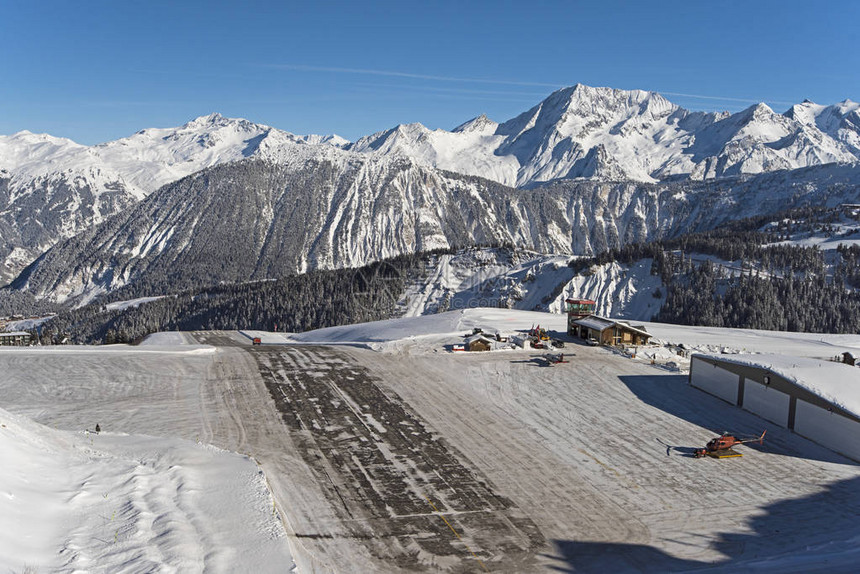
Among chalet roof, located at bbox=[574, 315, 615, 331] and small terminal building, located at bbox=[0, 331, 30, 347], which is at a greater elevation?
chalet roof, located at bbox=[574, 315, 615, 331]

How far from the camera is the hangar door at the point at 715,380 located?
44.5 meters

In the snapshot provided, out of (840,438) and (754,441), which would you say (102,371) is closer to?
(754,441)

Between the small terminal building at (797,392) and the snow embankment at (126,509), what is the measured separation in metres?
33.0

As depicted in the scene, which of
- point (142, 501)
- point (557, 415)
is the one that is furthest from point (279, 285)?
point (142, 501)

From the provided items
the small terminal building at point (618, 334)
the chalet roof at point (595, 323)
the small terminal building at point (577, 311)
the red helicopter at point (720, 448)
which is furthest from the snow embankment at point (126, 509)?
the small terminal building at point (577, 311)

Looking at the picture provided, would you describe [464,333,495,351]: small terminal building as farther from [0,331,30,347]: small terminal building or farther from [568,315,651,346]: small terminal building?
[0,331,30,347]: small terminal building

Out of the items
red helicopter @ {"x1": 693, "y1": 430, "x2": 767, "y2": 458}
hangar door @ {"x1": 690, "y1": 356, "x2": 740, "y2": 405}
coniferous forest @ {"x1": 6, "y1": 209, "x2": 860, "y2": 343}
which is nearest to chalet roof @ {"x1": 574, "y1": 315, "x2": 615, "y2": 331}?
hangar door @ {"x1": 690, "y1": 356, "x2": 740, "y2": 405}

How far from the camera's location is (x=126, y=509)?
22.9 metres

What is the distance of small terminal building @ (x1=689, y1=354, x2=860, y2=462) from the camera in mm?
35862

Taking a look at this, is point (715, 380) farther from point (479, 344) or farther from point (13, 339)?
point (13, 339)

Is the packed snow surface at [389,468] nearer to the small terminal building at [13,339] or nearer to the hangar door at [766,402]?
the hangar door at [766,402]

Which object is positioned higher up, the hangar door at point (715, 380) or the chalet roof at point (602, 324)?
the chalet roof at point (602, 324)

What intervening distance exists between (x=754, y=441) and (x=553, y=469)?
1404cm

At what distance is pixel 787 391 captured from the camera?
130 ft
